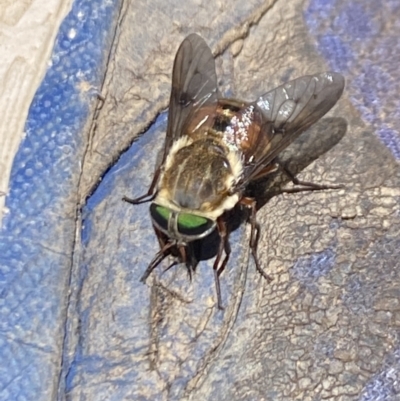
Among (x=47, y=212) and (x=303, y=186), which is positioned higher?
(x=47, y=212)

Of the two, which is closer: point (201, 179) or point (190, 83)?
point (201, 179)

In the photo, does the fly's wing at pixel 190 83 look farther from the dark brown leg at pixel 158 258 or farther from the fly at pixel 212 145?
the dark brown leg at pixel 158 258

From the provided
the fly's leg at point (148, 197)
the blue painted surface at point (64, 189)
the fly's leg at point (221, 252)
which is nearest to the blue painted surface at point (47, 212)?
the blue painted surface at point (64, 189)

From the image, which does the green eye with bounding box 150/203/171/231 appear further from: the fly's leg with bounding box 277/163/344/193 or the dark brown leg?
the fly's leg with bounding box 277/163/344/193

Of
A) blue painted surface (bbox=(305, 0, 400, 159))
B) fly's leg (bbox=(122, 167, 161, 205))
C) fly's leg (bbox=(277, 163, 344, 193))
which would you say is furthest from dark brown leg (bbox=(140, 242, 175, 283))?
blue painted surface (bbox=(305, 0, 400, 159))

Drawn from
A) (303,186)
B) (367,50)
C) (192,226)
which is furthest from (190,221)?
(367,50)

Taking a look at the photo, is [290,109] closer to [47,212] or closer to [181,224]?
[181,224]
